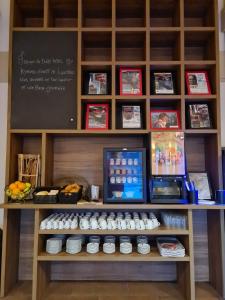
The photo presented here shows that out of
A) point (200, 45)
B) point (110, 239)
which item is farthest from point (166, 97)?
point (110, 239)

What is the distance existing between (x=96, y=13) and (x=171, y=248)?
2.21 metres

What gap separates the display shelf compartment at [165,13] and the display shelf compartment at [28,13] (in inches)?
41.4

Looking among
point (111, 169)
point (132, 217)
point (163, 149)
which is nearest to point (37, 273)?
point (132, 217)

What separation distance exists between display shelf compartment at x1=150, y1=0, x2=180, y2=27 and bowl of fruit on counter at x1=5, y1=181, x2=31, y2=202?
1934 millimetres

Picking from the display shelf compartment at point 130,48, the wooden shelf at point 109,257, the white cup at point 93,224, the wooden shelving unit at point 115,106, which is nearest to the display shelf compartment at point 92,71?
the wooden shelving unit at point 115,106

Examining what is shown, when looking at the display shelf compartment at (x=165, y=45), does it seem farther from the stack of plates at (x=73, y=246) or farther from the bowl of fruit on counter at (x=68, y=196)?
the stack of plates at (x=73, y=246)

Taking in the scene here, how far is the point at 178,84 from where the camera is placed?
2078 millimetres

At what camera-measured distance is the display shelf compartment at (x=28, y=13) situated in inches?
83.7

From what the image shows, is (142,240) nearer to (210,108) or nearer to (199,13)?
(210,108)

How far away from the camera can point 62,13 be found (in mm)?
2242

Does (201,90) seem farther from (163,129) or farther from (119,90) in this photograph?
(119,90)

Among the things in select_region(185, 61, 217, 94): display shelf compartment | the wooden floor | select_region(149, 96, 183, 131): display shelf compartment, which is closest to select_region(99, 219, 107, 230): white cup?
the wooden floor

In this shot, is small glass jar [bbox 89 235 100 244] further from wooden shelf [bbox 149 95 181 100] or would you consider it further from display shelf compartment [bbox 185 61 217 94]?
display shelf compartment [bbox 185 61 217 94]

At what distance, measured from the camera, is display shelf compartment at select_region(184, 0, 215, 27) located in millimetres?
2107
